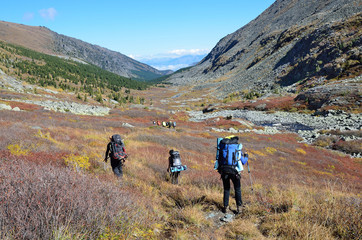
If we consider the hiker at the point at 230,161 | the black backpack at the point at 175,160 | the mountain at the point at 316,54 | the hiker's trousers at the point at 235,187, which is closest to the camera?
the hiker at the point at 230,161

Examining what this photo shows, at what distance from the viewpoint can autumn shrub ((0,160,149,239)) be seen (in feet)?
6.92

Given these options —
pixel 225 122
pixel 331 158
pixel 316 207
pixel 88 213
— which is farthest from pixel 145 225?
pixel 225 122

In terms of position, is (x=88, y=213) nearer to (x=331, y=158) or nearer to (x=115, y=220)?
(x=115, y=220)

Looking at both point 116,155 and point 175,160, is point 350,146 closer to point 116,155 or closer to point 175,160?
point 175,160

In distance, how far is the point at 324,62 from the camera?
166 ft

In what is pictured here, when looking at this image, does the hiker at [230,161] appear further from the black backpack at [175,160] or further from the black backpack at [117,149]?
the black backpack at [117,149]

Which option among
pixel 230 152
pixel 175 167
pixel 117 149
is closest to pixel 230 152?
pixel 230 152

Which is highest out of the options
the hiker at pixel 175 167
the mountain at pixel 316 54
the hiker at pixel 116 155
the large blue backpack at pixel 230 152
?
the mountain at pixel 316 54

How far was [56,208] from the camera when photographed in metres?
2.47

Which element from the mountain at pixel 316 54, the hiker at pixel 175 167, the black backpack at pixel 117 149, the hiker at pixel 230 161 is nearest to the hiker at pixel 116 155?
the black backpack at pixel 117 149

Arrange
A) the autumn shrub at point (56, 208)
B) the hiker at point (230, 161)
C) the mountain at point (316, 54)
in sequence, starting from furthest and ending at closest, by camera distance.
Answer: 1. the mountain at point (316, 54)
2. the hiker at point (230, 161)
3. the autumn shrub at point (56, 208)

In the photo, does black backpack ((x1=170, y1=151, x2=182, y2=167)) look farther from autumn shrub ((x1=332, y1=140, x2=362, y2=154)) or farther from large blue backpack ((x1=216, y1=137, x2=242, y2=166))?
autumn shrub ((x1=332, y1=140, x2=362, y2=154))

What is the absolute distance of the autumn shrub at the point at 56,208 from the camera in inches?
83.0

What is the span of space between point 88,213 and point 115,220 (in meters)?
0.40
